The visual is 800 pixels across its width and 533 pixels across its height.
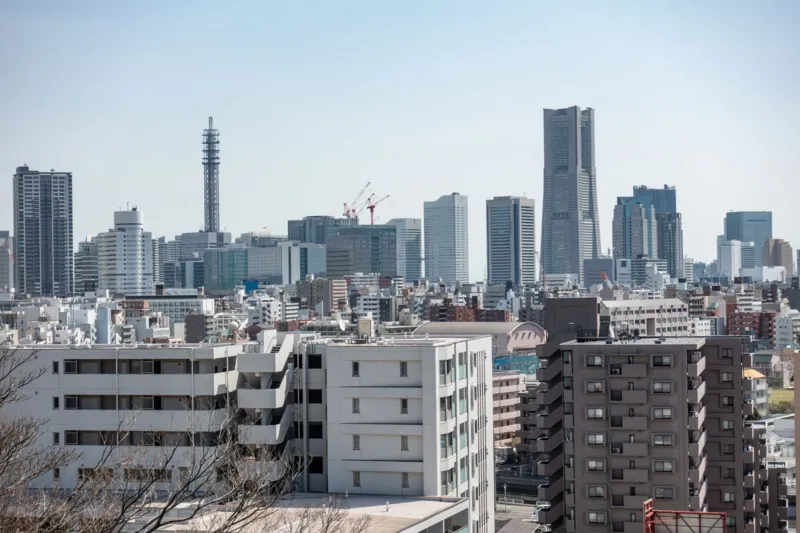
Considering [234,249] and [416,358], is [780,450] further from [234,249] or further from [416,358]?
[234,249]

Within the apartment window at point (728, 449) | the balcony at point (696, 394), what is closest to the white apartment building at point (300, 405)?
the balcony at point (696, 394)

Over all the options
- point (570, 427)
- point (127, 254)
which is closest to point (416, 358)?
point (570, 427)

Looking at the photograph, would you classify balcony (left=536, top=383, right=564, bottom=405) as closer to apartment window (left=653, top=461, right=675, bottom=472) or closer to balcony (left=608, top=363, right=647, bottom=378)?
balcony (left=608, top=363, right=647, bottom=378)

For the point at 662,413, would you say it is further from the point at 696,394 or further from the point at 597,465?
the point at 597,465

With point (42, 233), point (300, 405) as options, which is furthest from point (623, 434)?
point (42, 233)

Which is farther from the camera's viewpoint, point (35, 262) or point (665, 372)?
point (35, 262)
